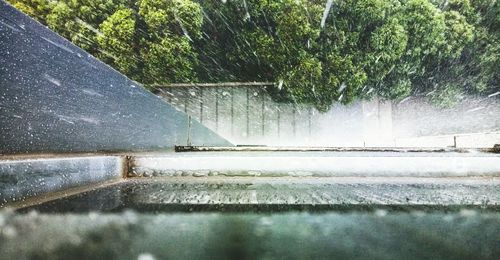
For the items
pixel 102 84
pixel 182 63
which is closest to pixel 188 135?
pixel 102 84

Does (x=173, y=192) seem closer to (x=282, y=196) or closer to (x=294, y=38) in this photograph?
(x=282, y=196)

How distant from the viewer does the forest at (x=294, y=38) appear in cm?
949

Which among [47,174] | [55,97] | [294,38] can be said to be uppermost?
[294,38]

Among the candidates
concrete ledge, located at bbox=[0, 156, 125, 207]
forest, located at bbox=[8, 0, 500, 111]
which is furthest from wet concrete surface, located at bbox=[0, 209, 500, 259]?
forest, located at bbox=[8, 0, 500, 111]

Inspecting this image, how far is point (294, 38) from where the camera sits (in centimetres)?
938

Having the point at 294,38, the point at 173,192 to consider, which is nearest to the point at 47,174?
the point at 173,192

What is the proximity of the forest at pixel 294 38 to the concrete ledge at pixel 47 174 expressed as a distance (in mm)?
8387

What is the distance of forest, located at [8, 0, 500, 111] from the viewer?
9492 mm

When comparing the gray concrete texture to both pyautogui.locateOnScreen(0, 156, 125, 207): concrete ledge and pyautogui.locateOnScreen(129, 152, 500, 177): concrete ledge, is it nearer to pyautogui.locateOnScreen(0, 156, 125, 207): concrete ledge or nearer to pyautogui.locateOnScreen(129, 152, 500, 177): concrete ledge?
pyautogui.locateOnScreen(0, 156, 125, 207): concrete ledge

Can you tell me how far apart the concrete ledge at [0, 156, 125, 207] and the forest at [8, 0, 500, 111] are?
839 cm

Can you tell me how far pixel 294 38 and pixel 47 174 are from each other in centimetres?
879

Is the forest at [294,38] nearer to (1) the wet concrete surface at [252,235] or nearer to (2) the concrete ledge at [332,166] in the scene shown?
(2) the concrete ledge at [332,166]

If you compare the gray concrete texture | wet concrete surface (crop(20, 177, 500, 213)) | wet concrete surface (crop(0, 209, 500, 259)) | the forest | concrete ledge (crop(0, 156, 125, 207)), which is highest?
the forest

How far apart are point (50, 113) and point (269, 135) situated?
10.8 m
